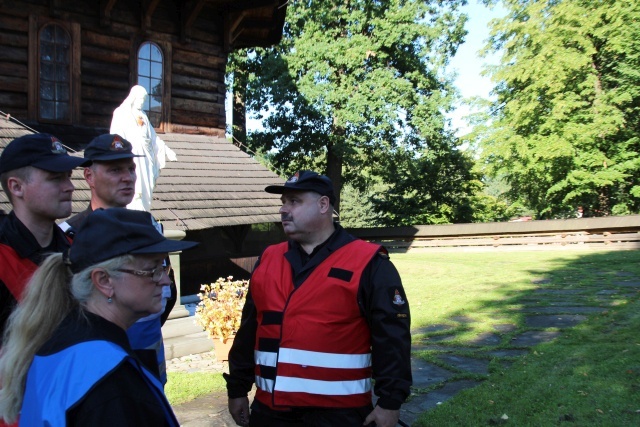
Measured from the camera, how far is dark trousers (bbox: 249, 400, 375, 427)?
2.90 metres

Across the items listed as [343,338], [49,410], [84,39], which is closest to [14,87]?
[84,39]

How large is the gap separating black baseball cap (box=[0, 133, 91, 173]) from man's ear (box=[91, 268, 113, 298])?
1193 millimetres

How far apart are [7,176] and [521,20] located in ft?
→ 89.8

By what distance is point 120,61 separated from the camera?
1235 cm

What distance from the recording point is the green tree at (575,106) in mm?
21969

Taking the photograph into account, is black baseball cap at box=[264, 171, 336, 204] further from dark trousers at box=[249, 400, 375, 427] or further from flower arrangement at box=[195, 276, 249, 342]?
flower arrangement at box=[195, 276, 249, 342]

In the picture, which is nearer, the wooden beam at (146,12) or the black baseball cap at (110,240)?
the black baseball cap at (110,240)

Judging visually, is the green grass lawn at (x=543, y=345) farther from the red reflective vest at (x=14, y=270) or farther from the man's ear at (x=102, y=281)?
the man's ear at (x=102, y=281)

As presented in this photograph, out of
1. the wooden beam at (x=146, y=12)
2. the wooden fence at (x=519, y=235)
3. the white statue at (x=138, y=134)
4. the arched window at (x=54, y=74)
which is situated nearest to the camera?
the white statue at (x=138, y=134)

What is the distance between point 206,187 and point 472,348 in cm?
684

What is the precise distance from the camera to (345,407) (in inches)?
115

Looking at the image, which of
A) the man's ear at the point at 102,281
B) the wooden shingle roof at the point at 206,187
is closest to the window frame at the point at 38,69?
the wooden shingle roof at the point at 206,187

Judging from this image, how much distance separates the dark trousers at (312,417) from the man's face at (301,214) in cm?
87

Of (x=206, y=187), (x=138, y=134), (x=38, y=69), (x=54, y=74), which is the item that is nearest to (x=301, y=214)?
(x=138, y=134)
